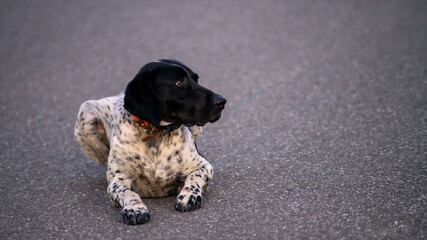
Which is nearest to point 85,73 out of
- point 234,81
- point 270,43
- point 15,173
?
point 234,81

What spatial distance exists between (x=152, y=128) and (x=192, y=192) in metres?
0.59

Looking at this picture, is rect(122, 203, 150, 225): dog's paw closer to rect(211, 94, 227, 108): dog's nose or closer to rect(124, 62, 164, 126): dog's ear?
rect(124, 62, 164, 126): dog's ear

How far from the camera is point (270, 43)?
10.4 metres

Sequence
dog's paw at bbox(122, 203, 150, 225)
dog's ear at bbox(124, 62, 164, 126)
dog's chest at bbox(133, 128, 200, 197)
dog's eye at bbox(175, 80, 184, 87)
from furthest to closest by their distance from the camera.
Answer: dog's chest at bbox(133, 128, 200, 197), dog's eye at bbox(175, 80, 184, 87), dog's ear at bbox(124, 62, 164, 126), dog's paw at bbox(122, 203, 150, 225)

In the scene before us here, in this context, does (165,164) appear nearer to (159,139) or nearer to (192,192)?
(159,139)

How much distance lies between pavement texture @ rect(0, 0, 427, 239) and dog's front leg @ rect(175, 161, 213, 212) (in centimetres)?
7

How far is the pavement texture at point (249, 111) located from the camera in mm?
4488

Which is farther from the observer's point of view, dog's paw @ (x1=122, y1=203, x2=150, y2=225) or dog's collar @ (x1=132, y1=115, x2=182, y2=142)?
dog's collar @ (x1=132, y1=115, x2=182, y2=142)

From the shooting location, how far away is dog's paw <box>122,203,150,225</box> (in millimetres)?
4418

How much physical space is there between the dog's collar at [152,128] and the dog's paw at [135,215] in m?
0.58

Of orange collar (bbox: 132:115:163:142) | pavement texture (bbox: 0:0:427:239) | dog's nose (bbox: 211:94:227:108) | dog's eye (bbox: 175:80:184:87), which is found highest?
dog's eye (bbox: 175:80:184:87)

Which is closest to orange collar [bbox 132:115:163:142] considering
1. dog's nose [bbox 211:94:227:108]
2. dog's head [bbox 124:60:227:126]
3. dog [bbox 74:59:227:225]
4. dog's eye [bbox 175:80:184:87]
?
dog [bbox 74:59:227:225]

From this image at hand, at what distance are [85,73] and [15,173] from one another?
12.9ft

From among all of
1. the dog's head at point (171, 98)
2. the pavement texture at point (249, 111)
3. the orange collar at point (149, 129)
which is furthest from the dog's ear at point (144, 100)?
the pavement texture at point (249, 111)
